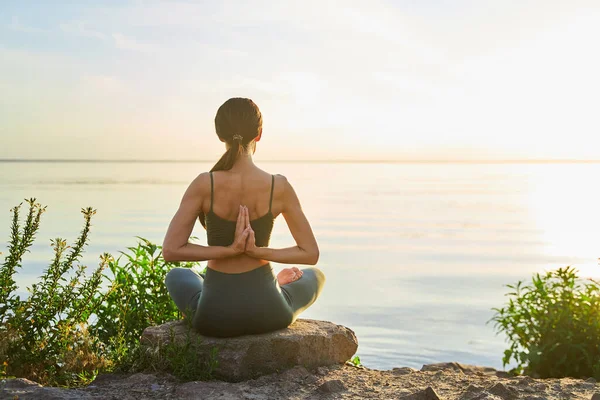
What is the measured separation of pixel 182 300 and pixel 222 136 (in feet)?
5.03

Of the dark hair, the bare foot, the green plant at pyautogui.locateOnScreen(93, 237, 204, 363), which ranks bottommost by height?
the green plant at pyautogui.locateOnScreen(93, 237, 204, 363)

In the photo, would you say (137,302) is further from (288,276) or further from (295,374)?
(295,374)

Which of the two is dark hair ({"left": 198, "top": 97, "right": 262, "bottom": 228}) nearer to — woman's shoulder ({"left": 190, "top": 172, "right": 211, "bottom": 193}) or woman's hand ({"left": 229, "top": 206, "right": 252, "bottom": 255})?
woman's shoulder ({"left": 190, "top": 172, "right": 211, "bottom": 193})

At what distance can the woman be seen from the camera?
552 cm

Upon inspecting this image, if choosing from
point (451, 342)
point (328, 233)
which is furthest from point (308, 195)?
point (451, 342)

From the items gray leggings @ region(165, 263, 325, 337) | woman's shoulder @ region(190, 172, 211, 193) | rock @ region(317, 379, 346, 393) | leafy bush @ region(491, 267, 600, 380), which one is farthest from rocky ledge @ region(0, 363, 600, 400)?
woman's shoulder @ region(190, 172, 211, 193)

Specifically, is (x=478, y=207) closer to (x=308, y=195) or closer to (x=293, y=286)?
(x=308, y=195)

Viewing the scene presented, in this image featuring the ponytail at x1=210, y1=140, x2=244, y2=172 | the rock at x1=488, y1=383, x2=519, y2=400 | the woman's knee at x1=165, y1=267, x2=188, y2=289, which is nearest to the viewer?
the rock at x1=488, y1=383, x2=519, y2=400

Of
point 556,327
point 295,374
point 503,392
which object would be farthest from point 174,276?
point 556,327

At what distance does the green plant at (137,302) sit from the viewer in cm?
693

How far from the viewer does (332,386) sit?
5.20m

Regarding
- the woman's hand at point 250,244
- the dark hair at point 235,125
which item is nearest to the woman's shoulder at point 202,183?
the dark hair at point 235,125

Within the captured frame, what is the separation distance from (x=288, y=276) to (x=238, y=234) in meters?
1.15

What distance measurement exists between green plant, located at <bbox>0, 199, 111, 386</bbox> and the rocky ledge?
19.0 inches
